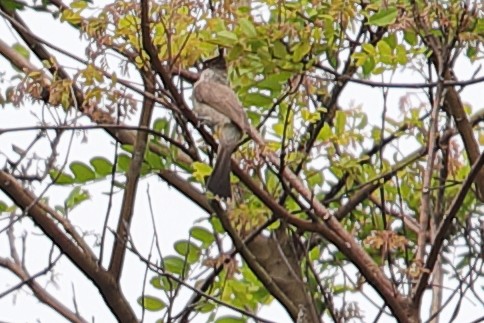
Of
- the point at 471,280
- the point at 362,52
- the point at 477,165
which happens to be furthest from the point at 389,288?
the point at 362,52

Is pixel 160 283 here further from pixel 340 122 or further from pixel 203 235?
pixel 340 122

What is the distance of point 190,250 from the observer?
4855 millimetres

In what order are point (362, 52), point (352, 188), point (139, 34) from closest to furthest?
point (139, 34), point (362, 52), point (352, 188)

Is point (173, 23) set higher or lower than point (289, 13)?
lower

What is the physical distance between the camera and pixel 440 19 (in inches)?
156

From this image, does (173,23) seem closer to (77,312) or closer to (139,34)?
(139,34)

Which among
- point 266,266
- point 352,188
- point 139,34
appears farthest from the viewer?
point 266,266

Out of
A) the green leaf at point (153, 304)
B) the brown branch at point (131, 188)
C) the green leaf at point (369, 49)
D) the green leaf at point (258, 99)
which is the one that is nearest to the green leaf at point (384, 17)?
the green leaf at point (369, 49)

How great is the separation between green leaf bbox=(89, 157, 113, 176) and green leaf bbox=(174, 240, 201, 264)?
1.40 feet

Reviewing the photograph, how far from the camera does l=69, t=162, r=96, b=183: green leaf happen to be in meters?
4.79

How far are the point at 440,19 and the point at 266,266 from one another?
1.56 meters

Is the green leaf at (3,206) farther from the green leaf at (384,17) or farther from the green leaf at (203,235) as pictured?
the green leaf at (384,17)

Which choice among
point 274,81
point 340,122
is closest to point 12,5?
point 274,81

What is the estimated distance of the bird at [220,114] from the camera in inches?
162
